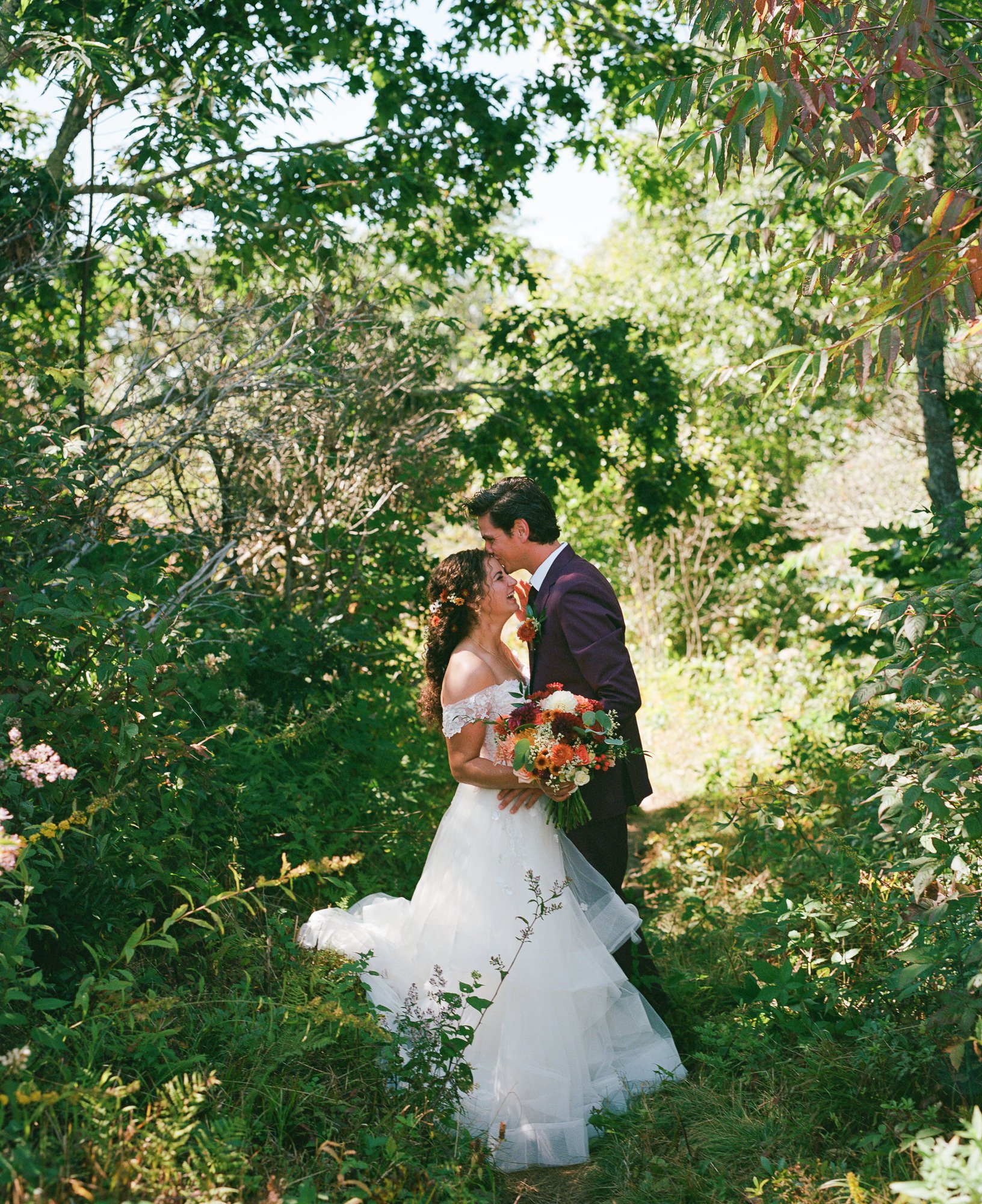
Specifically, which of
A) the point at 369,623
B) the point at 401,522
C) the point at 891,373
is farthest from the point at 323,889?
the point at 891,373

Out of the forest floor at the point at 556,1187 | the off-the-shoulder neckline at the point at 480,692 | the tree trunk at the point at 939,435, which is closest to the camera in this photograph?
the forest floor at the point at 556,1187

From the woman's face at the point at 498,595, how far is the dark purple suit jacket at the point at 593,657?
0.40 ft

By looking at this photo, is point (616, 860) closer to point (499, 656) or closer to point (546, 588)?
point (499, 656)

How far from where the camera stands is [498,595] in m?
3.97

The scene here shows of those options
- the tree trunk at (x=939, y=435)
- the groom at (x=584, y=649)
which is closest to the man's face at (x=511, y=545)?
the groom at (x=584, y=649)

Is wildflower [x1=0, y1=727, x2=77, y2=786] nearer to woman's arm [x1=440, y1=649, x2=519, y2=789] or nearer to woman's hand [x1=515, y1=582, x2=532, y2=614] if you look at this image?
woman's arm [x1=440, y1=649, x2=519, y2=789]

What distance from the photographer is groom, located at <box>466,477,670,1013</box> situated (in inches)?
149

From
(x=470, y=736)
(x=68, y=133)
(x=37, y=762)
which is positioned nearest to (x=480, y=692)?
(x=470, y=736)

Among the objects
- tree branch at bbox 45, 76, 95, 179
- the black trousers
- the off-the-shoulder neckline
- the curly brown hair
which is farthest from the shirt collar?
tree branch at bbox 45, 76, 95, 179

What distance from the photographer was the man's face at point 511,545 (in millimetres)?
4168

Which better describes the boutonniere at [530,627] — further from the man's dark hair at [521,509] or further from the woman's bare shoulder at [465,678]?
the man's dark hair at [521,509]

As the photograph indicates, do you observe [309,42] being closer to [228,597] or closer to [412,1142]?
[228,597]

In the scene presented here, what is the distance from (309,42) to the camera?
5.64 metres

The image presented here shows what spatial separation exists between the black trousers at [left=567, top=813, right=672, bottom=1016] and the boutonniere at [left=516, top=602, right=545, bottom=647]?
771 mm
